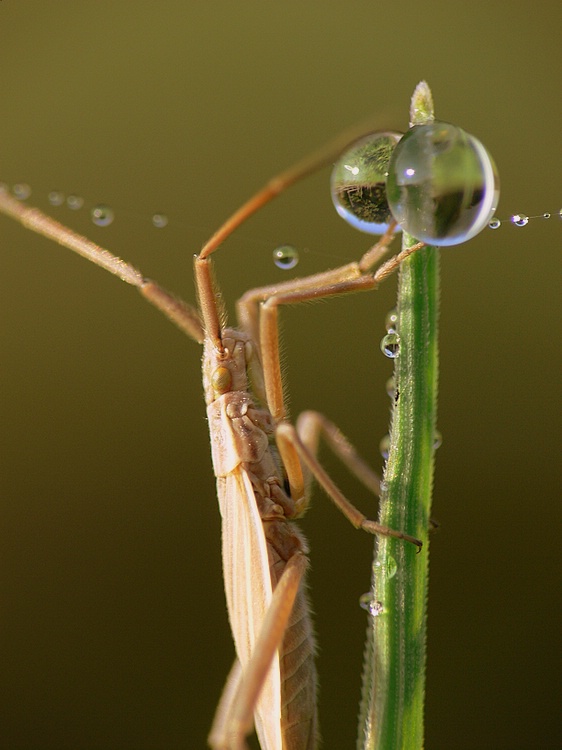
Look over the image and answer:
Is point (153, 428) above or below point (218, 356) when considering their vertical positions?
above

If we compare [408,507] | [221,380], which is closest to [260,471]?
[221,380]

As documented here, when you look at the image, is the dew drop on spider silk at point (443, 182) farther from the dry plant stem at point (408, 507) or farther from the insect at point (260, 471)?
the insect at point (260, 471)

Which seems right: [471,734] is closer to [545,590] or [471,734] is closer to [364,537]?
[545,590]

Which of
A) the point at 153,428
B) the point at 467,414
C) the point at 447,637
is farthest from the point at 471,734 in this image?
the point at 153,428

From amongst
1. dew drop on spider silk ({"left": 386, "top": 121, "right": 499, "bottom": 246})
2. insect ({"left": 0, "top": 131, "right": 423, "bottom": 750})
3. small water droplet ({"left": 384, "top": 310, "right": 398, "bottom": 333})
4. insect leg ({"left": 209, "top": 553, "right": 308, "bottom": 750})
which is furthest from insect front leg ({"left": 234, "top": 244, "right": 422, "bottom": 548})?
dew drop on spider silk ({"left": 386, "top": 121, "right": 499, "bottom": 246})

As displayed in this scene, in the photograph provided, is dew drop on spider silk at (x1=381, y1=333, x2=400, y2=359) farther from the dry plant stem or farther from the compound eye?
the compound eye

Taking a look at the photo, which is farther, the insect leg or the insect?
the insect
